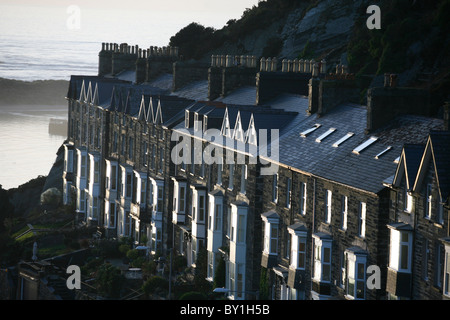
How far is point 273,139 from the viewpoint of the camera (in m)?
51.8

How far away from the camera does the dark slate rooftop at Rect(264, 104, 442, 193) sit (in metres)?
41.4

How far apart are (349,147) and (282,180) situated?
177 inches

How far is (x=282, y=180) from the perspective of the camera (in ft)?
159

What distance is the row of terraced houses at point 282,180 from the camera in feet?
124

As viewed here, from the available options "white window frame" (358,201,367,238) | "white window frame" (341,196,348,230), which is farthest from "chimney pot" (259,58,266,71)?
"white window frame" (358,201,367,238)

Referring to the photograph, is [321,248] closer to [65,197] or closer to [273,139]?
[273,139]

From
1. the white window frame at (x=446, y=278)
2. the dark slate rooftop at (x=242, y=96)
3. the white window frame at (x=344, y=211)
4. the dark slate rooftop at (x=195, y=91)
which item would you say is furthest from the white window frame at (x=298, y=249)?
the dark slate rooftop at (x=195, y=91)

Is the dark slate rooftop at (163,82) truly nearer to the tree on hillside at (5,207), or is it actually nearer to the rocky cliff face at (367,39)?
the rocky cliff face at (367,39)

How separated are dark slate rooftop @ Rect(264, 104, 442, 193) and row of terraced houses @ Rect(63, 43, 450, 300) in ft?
0.31

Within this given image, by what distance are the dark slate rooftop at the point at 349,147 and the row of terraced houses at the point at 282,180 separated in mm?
95

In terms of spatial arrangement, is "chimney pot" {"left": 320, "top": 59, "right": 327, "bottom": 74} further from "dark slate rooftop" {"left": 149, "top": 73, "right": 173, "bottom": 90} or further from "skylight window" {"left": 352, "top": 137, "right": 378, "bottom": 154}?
"dark slate rooftop" {"left": 149, "top": 73, "right": 173, "bottom": 90}

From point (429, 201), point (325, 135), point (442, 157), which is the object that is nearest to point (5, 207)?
point (325, 135)

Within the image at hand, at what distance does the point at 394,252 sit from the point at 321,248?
5.97m

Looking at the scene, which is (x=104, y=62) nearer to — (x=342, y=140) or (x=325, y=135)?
(x=325, y=135)
